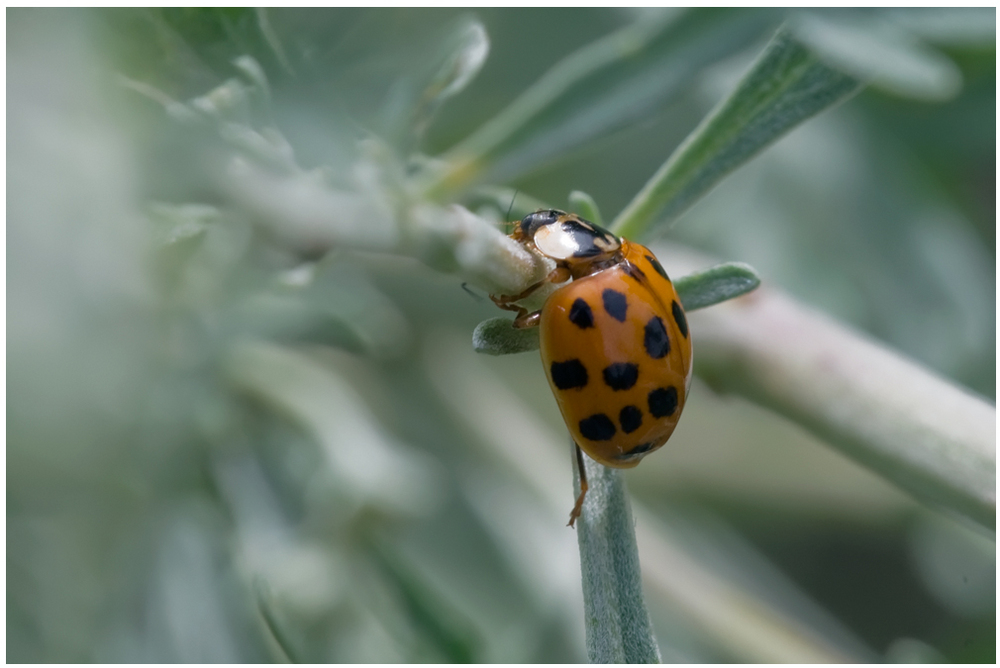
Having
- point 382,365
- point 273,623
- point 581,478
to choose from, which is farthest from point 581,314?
point 382,365

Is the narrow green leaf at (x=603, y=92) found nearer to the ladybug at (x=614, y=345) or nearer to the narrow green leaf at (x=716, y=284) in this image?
the ladybug at (x=614, y=345)

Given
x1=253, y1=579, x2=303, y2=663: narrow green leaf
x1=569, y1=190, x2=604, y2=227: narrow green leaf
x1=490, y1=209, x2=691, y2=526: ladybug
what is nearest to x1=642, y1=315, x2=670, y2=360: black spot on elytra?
x1=490, y1=209, x2=691, y2=526: ladybug

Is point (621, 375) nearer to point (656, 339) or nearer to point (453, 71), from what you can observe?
point (656, 339)

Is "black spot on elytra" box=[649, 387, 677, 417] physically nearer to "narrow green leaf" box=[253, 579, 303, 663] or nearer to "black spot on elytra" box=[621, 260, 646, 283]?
"black spot on elytra" box=[621, 260, 646, 283]

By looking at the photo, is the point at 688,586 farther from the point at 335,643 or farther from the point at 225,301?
the point at 225,301

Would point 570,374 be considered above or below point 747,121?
below

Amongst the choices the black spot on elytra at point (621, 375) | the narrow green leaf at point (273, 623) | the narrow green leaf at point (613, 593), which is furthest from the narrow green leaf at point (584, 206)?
the narrow green leaf at point (273, 623)
